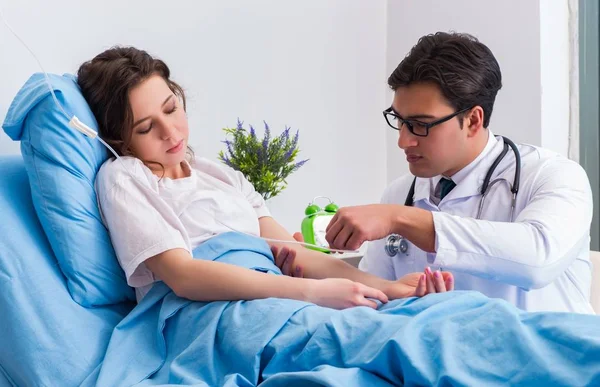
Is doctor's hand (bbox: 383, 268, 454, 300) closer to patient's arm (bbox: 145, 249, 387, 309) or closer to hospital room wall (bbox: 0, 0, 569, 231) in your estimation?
patient's arm (bbox: 145, 249, 387, 309)

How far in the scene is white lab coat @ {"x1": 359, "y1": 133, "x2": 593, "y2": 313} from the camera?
1714 mm

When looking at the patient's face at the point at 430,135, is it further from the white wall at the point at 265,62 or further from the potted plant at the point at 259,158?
the white wall at the point at 265,62

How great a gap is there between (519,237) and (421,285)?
0.30m

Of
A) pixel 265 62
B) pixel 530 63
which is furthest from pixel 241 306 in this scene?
pixel 530 63

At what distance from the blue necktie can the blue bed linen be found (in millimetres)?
946

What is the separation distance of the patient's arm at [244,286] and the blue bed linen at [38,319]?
20cm

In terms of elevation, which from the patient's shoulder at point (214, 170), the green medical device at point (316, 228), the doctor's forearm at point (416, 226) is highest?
the patient's shoulder at point (214, 170)

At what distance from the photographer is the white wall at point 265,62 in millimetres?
2146

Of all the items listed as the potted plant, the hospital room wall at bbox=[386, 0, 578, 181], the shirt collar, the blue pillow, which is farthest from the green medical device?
the hospital room wall at bbox=[386, 0, 578, 181]

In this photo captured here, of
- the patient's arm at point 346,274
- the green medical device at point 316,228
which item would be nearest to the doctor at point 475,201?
the patient's arm at point 346,274

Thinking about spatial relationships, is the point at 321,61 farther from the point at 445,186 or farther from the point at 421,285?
the point at 421,285

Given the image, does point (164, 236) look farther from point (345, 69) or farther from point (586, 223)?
point (345, 69)

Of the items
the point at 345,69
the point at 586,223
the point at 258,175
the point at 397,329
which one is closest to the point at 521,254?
the point at 586,223

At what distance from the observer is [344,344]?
4.11 feet
